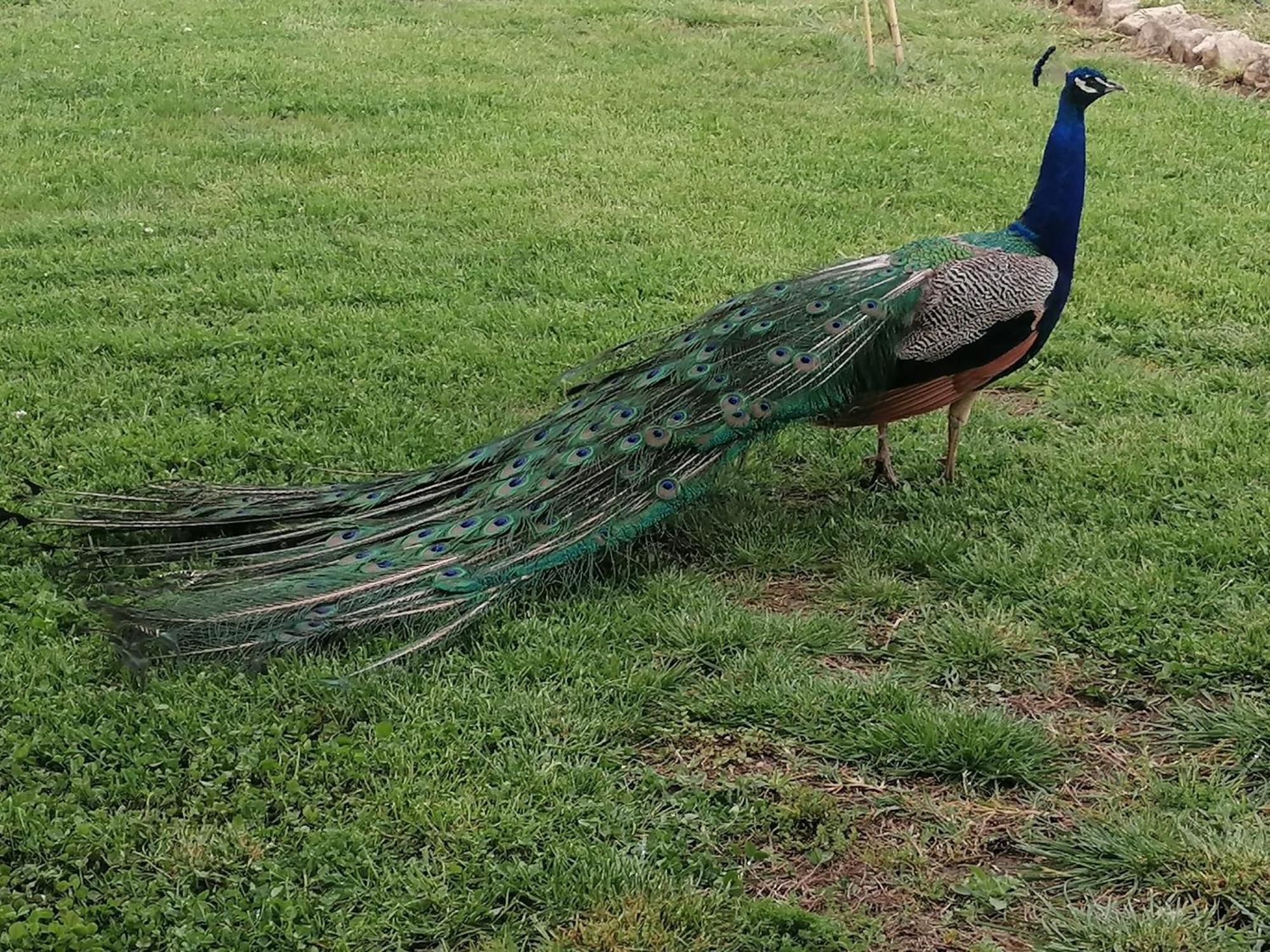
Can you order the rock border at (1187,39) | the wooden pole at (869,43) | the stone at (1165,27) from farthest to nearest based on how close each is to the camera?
the stone at (1165,27)
the wooden pole at (869,43)
the rock border at (1187,39)

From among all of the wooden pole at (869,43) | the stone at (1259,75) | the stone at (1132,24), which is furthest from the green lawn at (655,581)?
the stone at (1132,24)

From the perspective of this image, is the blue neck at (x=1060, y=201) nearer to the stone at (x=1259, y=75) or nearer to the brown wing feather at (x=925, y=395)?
the brown wing feather at (x=925, y=395)

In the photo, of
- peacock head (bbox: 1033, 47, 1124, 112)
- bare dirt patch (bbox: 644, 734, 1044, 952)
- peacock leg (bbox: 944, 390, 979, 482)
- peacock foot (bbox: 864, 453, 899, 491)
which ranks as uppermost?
peacock head (bbox: 1033, 47, 1124, 112)

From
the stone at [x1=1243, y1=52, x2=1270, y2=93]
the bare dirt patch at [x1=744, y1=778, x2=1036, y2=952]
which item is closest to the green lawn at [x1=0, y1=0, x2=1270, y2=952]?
the bare dirt patch at [x1=744, y1=778, x2=1036, y2=952]

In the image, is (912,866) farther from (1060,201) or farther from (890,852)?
(1060,201)

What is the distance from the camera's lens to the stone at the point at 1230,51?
8664 mm

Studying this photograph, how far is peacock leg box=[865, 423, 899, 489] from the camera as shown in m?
4.05

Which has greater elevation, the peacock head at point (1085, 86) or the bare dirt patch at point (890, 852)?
the peacock head at point (1085, 86)

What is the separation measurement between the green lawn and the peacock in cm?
15

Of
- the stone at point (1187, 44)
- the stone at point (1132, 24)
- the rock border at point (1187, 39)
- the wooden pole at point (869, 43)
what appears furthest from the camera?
the stone at point (1132, 24)

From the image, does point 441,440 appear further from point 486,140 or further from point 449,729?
point 486,140

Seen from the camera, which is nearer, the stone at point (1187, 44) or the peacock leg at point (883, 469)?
the peacock leg at point (883, 469)

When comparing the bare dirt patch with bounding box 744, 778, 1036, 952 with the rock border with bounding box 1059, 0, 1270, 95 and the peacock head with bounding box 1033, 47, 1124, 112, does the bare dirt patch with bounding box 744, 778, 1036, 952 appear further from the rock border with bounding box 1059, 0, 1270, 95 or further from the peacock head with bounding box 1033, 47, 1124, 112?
the rock border with bounding box 1059, 0, 1270, 95

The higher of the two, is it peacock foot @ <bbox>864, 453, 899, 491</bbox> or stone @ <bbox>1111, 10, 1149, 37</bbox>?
stone @ <bbox>1111, 10, 1149, 37</bbox>
